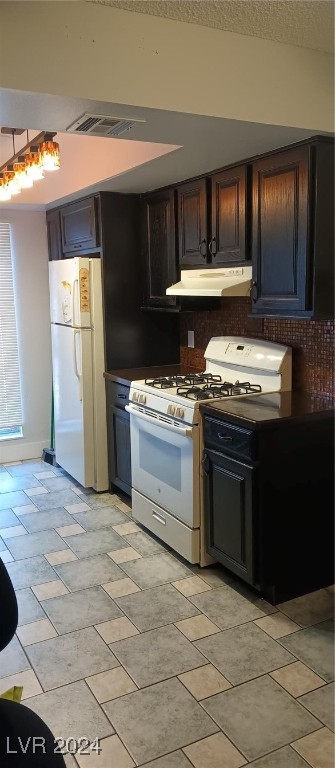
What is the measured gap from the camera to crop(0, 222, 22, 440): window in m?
5.01

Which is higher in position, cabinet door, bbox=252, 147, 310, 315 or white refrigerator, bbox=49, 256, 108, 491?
cabinet door, bbox=252, 147, 310, 315

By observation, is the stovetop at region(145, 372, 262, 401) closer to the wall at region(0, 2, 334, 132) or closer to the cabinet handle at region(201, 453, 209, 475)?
the cabinet handle at region(201, 453, 209, 475)

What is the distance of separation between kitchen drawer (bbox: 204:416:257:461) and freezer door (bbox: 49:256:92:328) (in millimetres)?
1518

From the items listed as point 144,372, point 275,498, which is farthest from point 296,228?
point 144,372

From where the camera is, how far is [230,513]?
286cm

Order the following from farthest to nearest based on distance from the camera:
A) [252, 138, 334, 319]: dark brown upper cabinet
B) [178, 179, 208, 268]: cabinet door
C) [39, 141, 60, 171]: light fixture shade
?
[178, 179, 208, 268]: cabinet door, [39, 141, 60, 171]: light fixture shade, [252, 138, 334, 319]: dark brown upper cabinet

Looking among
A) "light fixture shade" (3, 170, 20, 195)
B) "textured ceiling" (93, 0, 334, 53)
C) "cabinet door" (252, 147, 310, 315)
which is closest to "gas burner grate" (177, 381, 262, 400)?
"cabinet door" (252, 147, 310, 315)

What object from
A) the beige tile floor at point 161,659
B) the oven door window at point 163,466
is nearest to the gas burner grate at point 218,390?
the oven door window at point 163,466

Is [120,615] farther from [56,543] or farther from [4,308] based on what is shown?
[4,308]

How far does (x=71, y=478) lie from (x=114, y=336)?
1.26 m

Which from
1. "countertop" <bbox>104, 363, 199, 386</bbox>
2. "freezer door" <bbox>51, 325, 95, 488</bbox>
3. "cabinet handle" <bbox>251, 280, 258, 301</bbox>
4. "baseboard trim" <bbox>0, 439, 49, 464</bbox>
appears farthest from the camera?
"baseboard trim" <bbox>0, 439, 49, 464</bbox>

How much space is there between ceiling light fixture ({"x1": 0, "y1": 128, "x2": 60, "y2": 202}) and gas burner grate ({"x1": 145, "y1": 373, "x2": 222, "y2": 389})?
1316mm

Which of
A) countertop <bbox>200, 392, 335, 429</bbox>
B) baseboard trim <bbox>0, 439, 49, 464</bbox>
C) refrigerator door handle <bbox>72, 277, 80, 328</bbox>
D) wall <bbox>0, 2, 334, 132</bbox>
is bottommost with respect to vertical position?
baseboard trim <bbox>0, 439, 49, 464</bbox>

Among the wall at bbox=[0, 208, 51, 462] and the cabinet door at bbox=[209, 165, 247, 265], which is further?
the wall at bbox=[0, 208, 51, 462]
